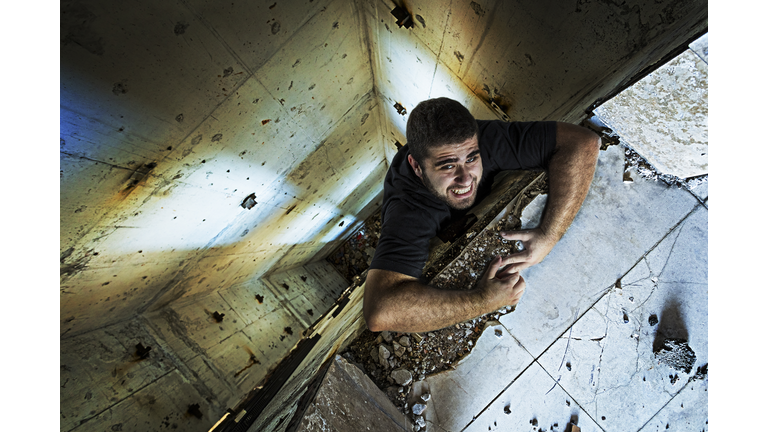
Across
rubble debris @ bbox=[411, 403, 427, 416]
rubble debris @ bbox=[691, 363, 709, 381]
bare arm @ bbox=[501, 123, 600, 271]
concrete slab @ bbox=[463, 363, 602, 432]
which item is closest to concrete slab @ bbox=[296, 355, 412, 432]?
rubble debris @ bbox=[411, 403, 427, 416]

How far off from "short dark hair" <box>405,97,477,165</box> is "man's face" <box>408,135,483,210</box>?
4 cm

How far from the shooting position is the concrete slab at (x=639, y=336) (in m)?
1.78

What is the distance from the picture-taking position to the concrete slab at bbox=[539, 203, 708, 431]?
1783mm

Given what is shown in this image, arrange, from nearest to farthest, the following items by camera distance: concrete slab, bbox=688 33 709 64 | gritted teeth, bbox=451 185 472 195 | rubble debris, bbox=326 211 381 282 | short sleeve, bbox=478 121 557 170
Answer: concrete slab, bbox=688 33 709 64 → short sleeve, bbox=478 121 557 170 → gritted teeth, bbox=451 185 472 195 → rubble debris, bbox=326 211 381 282

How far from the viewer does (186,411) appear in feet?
11.1

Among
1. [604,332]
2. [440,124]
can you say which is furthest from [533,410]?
[440,124]

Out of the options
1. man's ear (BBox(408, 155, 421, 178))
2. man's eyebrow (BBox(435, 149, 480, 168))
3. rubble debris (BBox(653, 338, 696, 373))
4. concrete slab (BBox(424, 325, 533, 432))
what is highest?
man's ear (BBox(408, 155, 421, 178))

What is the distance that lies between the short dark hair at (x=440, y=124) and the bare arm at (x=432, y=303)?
781 millimetres

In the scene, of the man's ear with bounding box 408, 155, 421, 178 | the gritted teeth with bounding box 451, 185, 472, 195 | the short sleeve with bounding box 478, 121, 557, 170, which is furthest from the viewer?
the man's ear with bounding box 408, 155, 421, 178

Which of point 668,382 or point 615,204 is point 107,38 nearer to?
point 615,204

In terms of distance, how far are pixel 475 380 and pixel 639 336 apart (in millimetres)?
928

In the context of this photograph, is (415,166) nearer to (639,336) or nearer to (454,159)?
(454,159)

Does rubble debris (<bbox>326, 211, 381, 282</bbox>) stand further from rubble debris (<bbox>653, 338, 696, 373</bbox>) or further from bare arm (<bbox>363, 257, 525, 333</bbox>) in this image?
rubble debris (<bbox>653, 338, 696, 373</bbox>)

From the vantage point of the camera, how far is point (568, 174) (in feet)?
6.03
